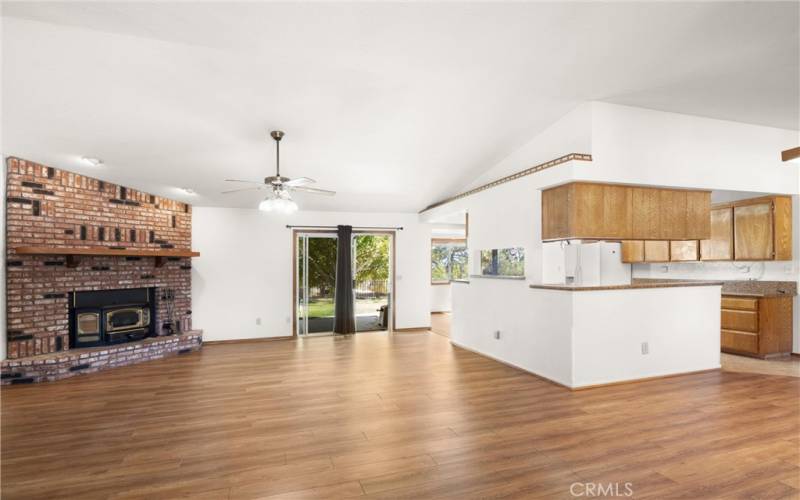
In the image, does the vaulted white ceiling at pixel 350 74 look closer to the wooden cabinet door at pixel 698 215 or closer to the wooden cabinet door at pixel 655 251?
the wooden cabinet door at pixel 698 215

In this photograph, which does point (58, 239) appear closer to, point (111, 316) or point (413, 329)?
point (111, 316)

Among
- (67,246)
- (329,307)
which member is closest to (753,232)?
(329,307)

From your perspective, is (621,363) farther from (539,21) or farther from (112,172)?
(112,172)

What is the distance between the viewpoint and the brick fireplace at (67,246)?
440 centimetres

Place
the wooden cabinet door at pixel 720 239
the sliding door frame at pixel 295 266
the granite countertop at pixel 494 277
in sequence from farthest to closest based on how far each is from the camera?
the sliding door frame at pixel 295 266, the wooden cabinet door at pixel 720 239, the granite countertop at pixel 494 277

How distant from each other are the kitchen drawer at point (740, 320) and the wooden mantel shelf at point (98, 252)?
7.85m

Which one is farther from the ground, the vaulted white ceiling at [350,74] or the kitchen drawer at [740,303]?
the vaulted white ceiling at [350,74]

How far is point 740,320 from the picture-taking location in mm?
5461

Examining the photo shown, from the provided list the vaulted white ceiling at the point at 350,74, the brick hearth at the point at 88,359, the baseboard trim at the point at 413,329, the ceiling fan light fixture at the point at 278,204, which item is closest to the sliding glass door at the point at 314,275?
the baseboard trim at the point at 413,329

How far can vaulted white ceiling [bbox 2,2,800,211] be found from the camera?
2777 millimetres

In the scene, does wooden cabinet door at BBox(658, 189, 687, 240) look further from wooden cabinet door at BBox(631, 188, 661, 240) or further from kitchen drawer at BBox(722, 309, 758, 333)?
kitchen drawer at BBox(722, 309, 758, 333)

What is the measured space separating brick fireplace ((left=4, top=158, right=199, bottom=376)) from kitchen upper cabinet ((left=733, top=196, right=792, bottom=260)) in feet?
28.0

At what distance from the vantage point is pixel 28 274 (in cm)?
449
